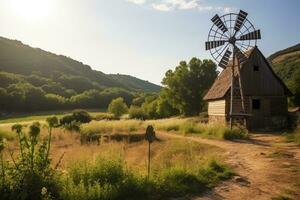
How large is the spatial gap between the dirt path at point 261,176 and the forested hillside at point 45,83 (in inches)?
3128

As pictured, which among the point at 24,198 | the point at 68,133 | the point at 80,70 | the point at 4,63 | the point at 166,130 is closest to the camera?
the point at 24,198

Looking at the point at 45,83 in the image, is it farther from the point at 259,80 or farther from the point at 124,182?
the point at 124,182

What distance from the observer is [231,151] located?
1588 cm

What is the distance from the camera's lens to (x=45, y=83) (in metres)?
129

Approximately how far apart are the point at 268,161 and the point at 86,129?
16208 millimetres

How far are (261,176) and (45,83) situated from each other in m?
125

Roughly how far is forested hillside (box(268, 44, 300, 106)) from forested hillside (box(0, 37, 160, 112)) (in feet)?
164

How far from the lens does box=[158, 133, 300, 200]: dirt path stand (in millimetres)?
9102

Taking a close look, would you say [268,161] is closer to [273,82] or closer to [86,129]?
[86,129]

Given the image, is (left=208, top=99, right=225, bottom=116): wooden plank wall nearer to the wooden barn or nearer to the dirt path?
the wooden barn

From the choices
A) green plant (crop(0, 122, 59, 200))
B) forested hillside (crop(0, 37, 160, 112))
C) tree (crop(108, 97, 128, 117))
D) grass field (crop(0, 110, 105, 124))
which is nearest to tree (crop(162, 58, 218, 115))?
grass field (crop(0, 110, 105, 124))

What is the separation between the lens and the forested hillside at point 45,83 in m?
89.8

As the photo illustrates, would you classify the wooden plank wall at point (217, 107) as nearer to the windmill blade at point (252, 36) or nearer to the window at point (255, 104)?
the window at point (255, 104)

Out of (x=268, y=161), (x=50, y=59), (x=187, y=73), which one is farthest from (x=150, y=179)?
(x=50, y=59)
